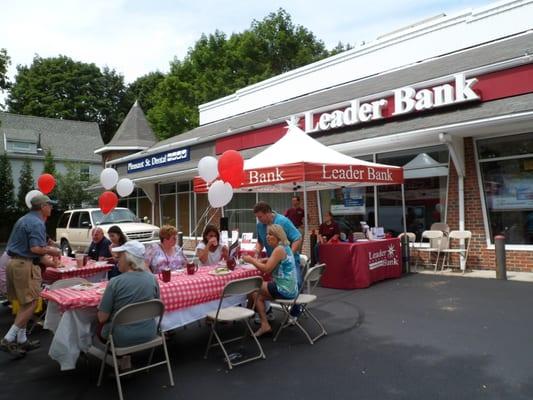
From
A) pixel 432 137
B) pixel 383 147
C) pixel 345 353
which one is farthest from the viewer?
pixel 383 147

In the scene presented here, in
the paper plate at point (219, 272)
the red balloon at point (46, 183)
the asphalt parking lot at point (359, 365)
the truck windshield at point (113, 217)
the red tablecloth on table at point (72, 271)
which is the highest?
the red balloon at point (46, 183)

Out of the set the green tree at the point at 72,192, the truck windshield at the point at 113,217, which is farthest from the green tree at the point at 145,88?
the truck windshield at the point at 113,217

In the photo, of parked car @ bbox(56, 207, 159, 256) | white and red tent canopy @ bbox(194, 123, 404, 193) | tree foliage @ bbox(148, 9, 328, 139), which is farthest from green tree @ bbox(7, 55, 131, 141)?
white and red tent canopy @ bbox(194, 123, 404, 193)

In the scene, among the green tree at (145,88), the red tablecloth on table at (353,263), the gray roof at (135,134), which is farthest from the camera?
the green tree at (145,88)

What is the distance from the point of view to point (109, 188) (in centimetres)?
1028

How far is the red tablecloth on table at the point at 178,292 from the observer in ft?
12.6

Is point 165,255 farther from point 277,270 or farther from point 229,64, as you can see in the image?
point 229,64

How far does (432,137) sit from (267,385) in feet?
23.3

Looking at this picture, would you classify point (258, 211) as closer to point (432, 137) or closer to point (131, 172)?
point (432, 137)

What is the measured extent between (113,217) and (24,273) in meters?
10.1

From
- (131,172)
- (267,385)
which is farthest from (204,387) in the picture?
(131,172)

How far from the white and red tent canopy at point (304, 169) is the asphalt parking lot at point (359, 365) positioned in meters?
2.38

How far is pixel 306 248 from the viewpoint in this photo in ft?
40.9

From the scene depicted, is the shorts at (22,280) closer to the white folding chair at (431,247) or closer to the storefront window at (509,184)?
the white folding chair at (431,247)
